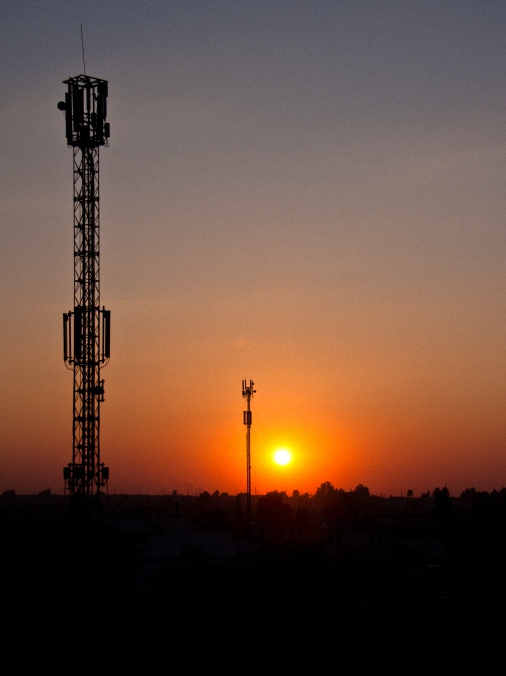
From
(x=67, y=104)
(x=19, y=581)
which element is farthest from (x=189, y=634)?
(x=67, y=104)

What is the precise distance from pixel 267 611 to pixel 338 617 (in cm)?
324

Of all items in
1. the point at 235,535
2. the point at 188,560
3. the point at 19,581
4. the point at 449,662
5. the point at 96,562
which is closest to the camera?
the point at 449,662

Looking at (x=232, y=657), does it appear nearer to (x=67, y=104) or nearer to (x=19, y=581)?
(x=19, y=581)

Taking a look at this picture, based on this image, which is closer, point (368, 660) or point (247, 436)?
point (368, 660)

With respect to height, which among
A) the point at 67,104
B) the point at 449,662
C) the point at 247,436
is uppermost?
the point at 67,104

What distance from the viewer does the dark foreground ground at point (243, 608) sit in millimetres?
32469

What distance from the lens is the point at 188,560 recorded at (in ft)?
202

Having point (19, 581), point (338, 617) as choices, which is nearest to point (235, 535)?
point (19, 581)

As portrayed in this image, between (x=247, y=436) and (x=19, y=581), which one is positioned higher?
(x=247, y=436)

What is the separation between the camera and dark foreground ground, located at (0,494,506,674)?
3247cm

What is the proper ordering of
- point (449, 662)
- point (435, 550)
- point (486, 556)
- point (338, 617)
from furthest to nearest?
point (435, 550), point (486, 556), point (338, 617), point (449, 662)

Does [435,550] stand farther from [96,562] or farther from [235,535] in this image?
[96,562]

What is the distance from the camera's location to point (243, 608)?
137ft

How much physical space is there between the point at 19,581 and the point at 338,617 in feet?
53.4
